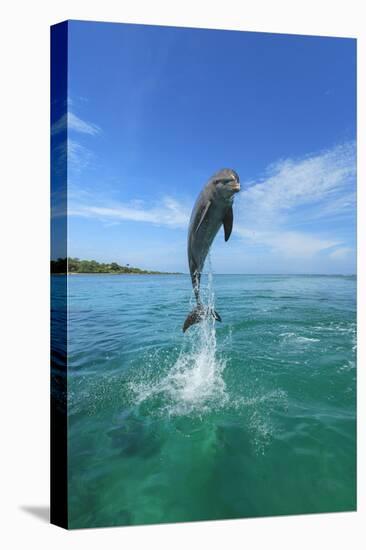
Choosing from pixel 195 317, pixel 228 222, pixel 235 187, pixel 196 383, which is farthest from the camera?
pixel 196 383

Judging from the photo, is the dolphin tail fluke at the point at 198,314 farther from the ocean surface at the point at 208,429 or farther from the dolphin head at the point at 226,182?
the dolphin head at the point at 226,182

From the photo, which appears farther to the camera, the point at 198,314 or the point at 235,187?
the point at 198,314

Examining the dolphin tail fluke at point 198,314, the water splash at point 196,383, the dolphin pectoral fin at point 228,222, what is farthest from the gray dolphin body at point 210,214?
the dolphin tail fluke at point 198,314

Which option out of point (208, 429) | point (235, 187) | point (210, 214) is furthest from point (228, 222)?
point (208, 429)

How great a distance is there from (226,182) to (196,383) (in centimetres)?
398

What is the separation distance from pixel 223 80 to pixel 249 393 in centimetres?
552

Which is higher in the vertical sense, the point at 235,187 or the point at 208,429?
the point at 235,187

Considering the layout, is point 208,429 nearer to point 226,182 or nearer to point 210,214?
point 210,214

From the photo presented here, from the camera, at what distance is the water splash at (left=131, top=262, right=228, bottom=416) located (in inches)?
293

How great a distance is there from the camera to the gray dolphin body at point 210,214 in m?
5.88

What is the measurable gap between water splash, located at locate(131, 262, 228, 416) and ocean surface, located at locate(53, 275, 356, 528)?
28 mm

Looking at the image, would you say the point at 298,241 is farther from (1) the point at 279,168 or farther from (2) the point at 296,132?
(2) the point at 296,132

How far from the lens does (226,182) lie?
584 centimetres

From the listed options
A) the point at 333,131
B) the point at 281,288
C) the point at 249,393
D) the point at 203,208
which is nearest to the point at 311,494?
the point at 249,393
